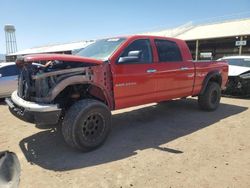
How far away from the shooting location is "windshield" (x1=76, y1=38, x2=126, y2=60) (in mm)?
5075

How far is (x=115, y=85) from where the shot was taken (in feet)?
15.9

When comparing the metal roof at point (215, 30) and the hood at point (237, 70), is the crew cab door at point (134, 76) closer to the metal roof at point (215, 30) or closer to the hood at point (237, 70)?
the hood at point (237, 70)

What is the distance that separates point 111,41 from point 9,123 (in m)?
3.41

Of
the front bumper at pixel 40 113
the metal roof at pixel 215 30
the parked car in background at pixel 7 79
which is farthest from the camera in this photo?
the metal roof at pixel 215 30

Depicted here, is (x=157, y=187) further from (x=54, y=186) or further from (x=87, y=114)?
(x=87, y=114)

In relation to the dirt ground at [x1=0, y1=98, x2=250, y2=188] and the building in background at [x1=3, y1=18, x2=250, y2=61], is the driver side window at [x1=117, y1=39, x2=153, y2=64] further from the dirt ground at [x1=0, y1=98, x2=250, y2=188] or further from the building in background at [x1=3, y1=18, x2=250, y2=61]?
the building in background at [x1=3, y1=18, x2=250, y2=61]

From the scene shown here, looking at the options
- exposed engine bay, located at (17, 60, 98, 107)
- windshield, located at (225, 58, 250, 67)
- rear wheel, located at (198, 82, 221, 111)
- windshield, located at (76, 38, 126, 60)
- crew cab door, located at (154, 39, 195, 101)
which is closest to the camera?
exposed engine bay, located at (17, 60, 98, 107)

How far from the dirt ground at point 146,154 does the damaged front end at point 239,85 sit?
276cm

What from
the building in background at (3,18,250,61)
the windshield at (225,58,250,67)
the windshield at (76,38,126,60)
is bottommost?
the windshield at (225,58,250,67)

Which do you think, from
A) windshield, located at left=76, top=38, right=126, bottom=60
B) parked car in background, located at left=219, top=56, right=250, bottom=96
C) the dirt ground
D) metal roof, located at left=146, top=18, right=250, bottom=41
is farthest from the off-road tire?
metal roof, located at left=146, top=18, right=250, bottom=41

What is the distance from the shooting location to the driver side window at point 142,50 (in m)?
5.17

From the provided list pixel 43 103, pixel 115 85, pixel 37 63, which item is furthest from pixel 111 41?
pixel 43 103

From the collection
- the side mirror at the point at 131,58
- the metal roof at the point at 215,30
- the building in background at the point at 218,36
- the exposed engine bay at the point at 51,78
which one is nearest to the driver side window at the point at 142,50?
the side mirror at the point at 131,58

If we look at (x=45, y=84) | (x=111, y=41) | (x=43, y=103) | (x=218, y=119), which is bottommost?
(x=218, y=119)
